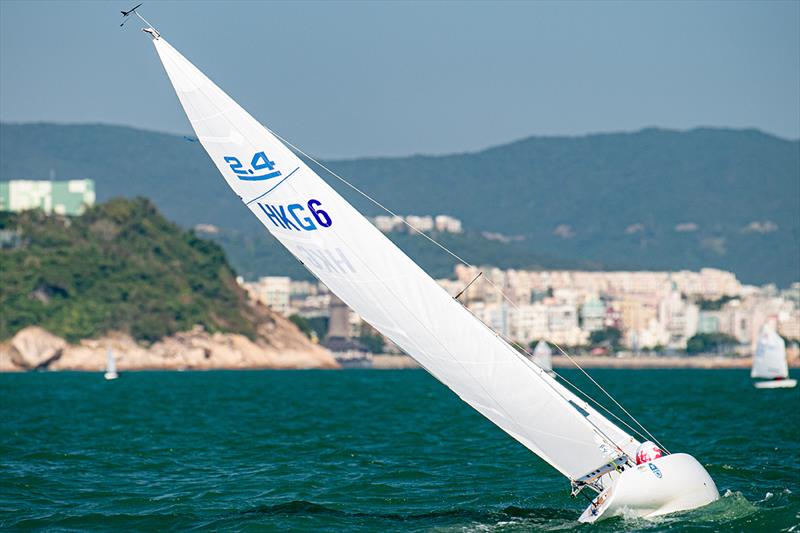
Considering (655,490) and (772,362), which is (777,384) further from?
(655,490)

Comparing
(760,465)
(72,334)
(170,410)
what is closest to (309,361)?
(72,334)

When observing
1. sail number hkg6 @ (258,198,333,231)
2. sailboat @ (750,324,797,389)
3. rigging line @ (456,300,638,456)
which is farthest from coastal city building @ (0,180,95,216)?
rigging line @ (456,300,638,456)

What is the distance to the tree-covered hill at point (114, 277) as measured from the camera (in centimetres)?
13412

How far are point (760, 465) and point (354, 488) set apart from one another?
295 inches

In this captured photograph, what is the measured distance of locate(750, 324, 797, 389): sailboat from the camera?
7384cm

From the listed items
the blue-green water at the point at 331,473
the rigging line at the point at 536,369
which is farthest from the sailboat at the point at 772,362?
the rigging line at the point at 536,369

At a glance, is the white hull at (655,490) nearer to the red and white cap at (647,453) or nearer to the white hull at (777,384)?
the red and white cap at (647,453)

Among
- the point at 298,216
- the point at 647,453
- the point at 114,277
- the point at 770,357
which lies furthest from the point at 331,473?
the point at 114,277

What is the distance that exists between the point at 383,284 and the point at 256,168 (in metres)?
2.07

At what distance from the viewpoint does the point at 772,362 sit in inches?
3007

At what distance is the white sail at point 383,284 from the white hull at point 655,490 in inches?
20.9

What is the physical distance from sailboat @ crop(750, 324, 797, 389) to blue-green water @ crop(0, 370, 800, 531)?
32794mm

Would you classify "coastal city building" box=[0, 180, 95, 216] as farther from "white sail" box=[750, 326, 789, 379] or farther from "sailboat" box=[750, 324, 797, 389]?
"sailboat" box=[750, 324, 797, 389]

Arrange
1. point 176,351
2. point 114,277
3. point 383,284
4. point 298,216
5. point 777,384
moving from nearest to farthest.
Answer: point 383,284, point 298,216, point 777,384, point 176,351, point 114,277
